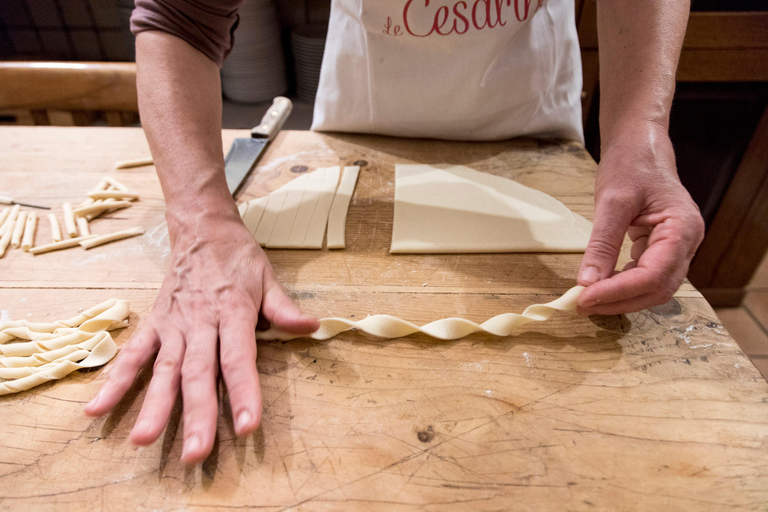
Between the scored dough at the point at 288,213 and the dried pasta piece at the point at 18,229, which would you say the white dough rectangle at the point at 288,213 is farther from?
the dried pasta piece at the point at 18,229

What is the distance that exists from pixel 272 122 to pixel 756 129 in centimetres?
209

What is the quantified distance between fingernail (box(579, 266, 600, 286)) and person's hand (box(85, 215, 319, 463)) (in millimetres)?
513

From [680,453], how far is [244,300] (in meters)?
0.77

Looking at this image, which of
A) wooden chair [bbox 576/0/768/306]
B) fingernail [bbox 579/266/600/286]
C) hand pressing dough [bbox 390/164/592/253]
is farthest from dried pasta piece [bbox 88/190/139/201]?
wooden chair [bbox 576/0/768/306]

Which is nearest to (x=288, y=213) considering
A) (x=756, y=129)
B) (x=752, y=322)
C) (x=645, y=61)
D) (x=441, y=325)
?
(x=441, y=325)

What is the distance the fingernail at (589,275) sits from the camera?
80 cm

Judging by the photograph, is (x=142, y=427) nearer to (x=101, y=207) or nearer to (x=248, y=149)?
(x=101, y=207)

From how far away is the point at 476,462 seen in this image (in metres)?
0.65

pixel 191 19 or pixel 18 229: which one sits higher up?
pixel 191 19

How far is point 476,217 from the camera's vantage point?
1.12 meters

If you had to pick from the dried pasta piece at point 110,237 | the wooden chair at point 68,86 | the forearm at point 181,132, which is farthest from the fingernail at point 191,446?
the wooden chair at point 68,86

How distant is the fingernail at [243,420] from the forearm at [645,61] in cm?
91

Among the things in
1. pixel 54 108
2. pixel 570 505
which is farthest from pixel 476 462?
pixel 54 108

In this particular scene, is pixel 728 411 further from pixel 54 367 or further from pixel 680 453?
pixel 54 367
